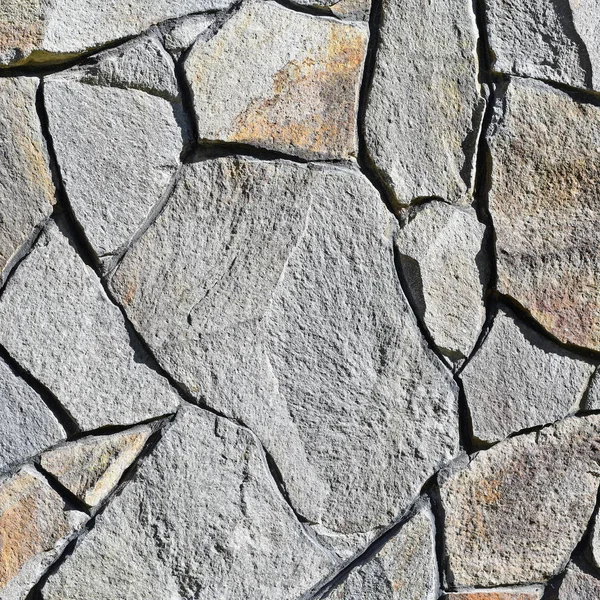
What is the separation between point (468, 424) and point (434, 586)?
0.83ft

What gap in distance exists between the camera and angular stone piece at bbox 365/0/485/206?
3.78 ft

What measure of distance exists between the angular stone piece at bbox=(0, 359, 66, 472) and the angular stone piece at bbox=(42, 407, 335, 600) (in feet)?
0.43

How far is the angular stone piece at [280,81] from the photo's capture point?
1.07m

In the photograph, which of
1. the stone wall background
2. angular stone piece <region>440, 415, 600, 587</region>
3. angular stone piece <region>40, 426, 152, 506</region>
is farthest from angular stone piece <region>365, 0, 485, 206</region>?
angular stone piece <region>40, 426, 152, 506</region>

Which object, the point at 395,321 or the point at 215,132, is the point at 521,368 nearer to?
the point at 395,321

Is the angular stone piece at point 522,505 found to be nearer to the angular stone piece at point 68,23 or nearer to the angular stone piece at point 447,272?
the angular stone piece at point 447,272

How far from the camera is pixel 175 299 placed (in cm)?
107

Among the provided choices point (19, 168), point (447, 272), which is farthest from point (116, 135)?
point (447, 272)

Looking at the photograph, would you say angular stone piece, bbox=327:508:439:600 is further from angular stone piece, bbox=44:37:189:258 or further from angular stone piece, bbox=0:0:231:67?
angular stone piece, bbox=0:0:231:67

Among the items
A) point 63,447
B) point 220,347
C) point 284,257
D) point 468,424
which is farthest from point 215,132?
point 468,424

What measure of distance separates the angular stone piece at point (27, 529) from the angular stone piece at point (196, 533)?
29 mm

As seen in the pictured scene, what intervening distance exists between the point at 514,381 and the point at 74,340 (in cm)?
67

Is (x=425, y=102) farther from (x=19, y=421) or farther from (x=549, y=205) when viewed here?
(x=19, y=421)

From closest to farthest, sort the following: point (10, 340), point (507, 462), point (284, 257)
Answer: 1. point (10, 340)
2. point (284, 257)
3. point (507, 462)
